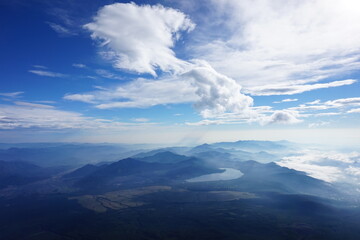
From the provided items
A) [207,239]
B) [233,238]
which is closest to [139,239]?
[207,239]

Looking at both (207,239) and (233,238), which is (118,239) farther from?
(233,238)

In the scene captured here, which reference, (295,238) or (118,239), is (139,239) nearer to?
(118,239)

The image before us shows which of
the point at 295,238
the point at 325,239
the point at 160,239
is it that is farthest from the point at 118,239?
the point at 325,239

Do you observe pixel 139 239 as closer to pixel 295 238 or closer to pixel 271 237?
pixel 271 237

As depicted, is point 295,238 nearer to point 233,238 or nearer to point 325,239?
point 325,239

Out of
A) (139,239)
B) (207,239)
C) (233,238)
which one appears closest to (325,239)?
(233,238)
